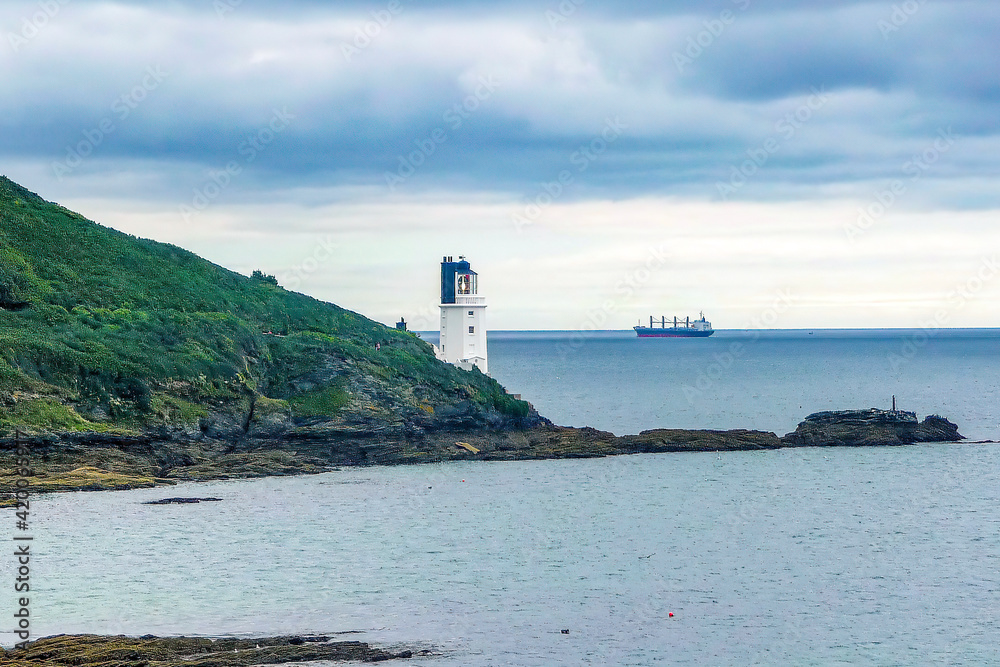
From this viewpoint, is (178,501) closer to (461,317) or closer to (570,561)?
(570,561)

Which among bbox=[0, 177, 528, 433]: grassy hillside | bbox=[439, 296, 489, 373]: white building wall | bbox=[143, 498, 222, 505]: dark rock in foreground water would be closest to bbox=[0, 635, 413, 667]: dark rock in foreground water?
bbox=[143, 498, 222, 505]: dark rock in foreground water

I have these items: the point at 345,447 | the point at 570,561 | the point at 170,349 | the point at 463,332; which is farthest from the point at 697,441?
the point at 570,561

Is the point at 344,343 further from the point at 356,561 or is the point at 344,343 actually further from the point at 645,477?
→ the point at 356,561

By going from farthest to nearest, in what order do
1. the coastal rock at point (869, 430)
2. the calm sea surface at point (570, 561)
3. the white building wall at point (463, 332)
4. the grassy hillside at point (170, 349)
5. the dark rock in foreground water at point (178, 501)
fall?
1. the white building wall at point (463, 332)
2. the coastal rock at point (869, 430)
3. the grassy hillside at point (170, 349)
4. the dark rock in foreground water at point (178, 501)
5. the calm sea surface at point (570, 561)

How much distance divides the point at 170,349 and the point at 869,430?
146ft

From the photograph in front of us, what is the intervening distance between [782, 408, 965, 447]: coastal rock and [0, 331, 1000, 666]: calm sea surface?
5.55 metres

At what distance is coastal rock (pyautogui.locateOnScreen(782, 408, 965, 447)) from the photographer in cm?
7619

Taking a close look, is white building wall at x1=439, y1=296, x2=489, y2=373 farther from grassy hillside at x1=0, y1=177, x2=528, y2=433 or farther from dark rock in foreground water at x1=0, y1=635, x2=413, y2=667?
dark rock in foreground water at x1=0, y1=635, x2=413, y2=667

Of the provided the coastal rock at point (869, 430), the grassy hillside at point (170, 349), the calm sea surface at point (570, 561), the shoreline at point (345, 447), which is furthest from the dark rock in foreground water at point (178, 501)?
the coastal rock at point (869, 430)

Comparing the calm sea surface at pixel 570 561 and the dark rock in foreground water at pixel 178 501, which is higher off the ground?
the dark rock in foreground water at pixel 178 501

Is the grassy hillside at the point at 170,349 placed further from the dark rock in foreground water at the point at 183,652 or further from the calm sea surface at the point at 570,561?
the dark rock in foreground water at the point at 183,652

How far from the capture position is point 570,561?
40.7 meters

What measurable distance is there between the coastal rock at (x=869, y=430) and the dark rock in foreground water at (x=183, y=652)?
52852mm

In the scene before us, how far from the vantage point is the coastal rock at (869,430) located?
76.2m
